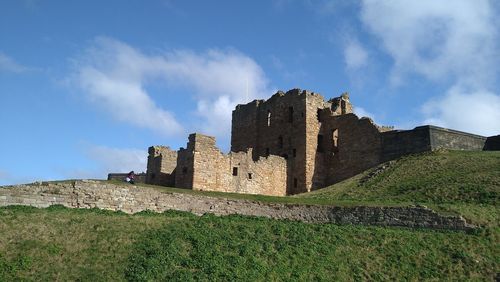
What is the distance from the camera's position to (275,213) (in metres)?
28.7

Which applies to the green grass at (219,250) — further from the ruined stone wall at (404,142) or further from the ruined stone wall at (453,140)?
the ruined stone wall at (453,140)

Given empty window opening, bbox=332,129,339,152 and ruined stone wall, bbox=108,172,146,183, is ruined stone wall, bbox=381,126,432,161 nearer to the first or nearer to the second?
empty window opening, bbox=332,129,339,152

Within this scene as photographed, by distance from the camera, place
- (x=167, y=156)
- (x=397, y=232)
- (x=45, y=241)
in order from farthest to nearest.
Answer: (x=167, y=156), (x=397, y=232), (x=45, y=241)

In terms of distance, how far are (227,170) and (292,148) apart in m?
9.29

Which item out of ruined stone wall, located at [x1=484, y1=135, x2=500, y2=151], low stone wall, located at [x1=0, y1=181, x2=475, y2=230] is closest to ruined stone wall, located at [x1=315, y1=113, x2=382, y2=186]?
ruined stone wall, located at [x1=484, y1=135, x2=500, y2=151]

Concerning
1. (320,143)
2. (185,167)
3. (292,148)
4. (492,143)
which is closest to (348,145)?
(320,143)

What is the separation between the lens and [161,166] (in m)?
41.9

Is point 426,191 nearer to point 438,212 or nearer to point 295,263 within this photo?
point 438,212

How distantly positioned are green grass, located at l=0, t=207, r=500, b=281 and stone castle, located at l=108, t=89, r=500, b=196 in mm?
13985

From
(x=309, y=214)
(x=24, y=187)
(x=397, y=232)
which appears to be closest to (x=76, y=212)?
(x=24, y=187)

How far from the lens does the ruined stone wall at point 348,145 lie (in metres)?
44.3

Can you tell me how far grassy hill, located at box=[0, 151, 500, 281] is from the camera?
18.8m

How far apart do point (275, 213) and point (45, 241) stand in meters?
12.6

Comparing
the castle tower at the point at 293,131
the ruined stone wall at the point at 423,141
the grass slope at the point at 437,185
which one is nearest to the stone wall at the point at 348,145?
the castle tower at the point at 293,131
